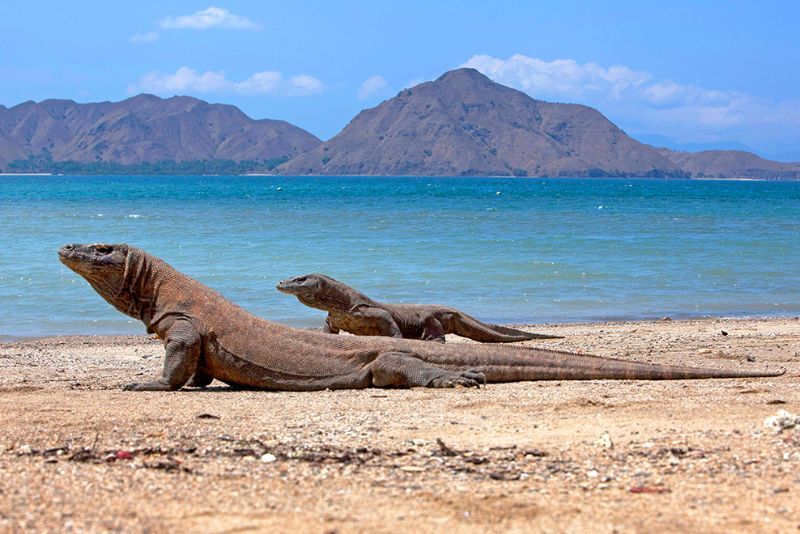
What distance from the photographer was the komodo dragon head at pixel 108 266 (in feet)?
29.1

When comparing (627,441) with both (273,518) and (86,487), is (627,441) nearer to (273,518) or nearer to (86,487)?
(273,518)

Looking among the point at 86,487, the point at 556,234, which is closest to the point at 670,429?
the point at 86,487

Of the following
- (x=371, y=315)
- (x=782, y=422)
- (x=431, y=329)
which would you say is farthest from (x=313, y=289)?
(x=782, y=422)

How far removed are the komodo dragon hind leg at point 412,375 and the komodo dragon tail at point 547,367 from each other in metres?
0.18

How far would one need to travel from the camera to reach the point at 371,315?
1130 cm

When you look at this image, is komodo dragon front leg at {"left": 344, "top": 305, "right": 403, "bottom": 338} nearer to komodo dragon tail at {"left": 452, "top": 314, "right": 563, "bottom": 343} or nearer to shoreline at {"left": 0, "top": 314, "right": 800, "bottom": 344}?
komodo dragon tail at {"left": 452, "top": 314, "right": 563, "bottom": 343}

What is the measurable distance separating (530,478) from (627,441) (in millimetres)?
1035

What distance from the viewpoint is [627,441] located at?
6.03 meters

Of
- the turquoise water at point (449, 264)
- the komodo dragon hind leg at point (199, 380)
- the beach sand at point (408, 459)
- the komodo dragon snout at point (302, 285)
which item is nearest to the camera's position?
the beach sand at point (408, 459)

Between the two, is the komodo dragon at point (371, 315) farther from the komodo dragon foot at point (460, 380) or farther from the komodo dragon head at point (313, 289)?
the komodo dragon foot at point (460, 380)

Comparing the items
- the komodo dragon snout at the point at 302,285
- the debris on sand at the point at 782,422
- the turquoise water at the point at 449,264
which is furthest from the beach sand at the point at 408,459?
the turquoise water at the point at 449,264

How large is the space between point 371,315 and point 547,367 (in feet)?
8.76

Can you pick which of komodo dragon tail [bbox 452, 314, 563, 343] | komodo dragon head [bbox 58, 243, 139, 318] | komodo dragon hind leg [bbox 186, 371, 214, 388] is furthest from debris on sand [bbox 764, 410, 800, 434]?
Result: komodo dragon tail [bbox 452, 314, 563, 343]

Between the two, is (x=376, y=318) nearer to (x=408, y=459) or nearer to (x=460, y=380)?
(x=460, y=380)
